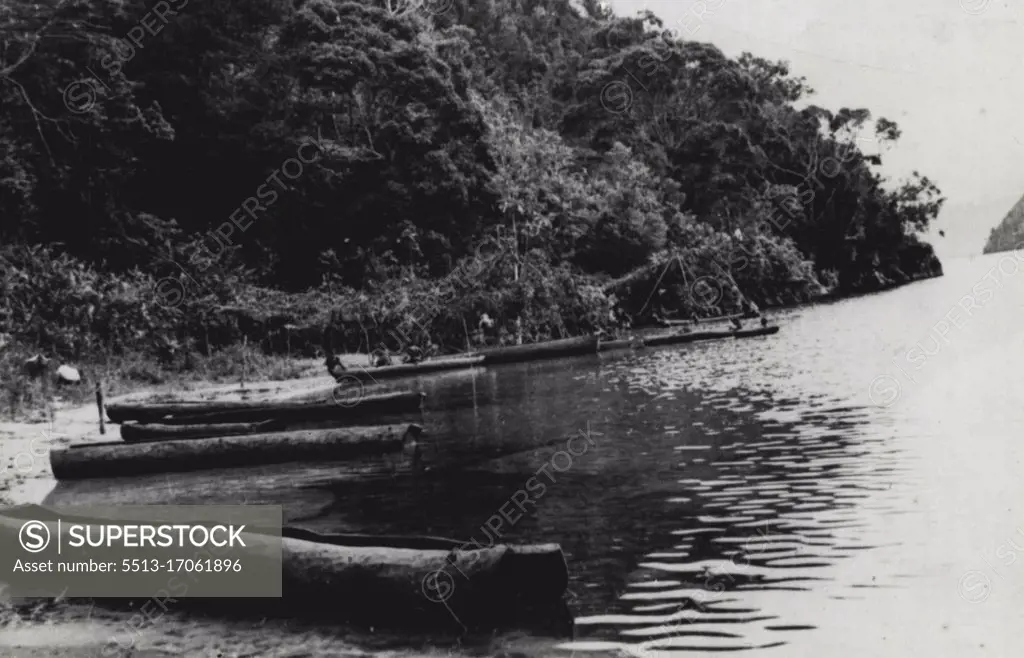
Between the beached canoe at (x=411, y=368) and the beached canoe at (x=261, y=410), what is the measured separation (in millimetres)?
5907

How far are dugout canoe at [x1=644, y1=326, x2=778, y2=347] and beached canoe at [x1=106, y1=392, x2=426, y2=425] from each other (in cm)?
1418

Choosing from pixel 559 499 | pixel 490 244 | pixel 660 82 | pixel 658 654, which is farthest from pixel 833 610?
→ pixel 660 82

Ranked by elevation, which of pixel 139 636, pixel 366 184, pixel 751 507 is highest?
pixel 366 184

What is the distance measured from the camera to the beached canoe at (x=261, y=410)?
16.0 metres

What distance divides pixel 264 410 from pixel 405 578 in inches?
412

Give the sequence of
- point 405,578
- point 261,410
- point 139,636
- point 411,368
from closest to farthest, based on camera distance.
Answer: point 405,578 < point 139,636 < point 261,410 < point 411,368

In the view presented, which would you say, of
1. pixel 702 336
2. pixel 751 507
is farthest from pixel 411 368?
pixel 751 507

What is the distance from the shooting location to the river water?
660 centimetres

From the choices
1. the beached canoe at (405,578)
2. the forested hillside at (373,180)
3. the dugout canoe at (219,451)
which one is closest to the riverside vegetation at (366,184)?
the forested hillside at (373,180)

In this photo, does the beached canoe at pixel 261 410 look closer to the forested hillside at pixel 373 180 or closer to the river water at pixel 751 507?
the river water at pixel 751 507

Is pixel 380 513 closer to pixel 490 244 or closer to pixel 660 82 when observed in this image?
pixel 490 244

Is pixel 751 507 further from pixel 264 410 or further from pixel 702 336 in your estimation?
pixel 702 336

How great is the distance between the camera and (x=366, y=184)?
35500mm

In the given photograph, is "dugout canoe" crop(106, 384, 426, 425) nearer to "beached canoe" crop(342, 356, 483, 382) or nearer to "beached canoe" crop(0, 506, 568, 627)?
A: "beached canoe" crop(342, 356, 483, 382)
